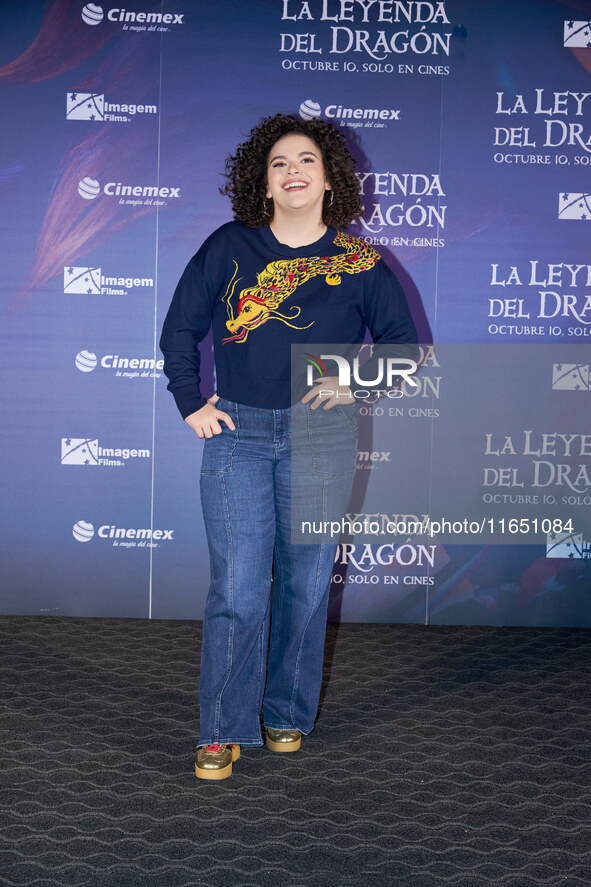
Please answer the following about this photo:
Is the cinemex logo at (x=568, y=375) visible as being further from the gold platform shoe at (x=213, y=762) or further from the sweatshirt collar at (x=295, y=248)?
the gold platform shoe at (x=213, y=762)

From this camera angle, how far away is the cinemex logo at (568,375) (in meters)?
3.82

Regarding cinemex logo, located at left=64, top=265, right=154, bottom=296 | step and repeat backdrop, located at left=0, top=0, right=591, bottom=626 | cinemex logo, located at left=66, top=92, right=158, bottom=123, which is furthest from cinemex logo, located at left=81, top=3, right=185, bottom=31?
cinemex logo, located at left=64, top=265, right=154, bottom=296

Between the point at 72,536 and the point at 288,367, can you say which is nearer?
the point at 288,367

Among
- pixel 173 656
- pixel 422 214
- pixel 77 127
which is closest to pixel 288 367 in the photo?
pixel 173 656

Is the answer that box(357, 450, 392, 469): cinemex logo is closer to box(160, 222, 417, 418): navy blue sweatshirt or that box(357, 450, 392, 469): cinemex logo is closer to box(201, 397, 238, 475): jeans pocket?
box(160, 222, 417, 418): navy blue sweatshirt

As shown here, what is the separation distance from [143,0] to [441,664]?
274 centimetres

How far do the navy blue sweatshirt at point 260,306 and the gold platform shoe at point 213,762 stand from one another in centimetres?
83

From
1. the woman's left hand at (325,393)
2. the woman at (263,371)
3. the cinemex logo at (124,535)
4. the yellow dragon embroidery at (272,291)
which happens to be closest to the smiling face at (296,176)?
the woman at (263,371)

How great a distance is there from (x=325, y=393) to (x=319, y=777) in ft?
3.10

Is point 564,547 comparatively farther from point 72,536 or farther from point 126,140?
point 126,140

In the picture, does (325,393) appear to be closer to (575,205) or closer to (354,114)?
(354,114)

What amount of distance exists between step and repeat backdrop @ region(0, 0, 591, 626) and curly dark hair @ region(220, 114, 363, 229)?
4.42 ft

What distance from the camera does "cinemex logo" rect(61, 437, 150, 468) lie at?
12.5 ft

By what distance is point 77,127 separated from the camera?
3.74 m
